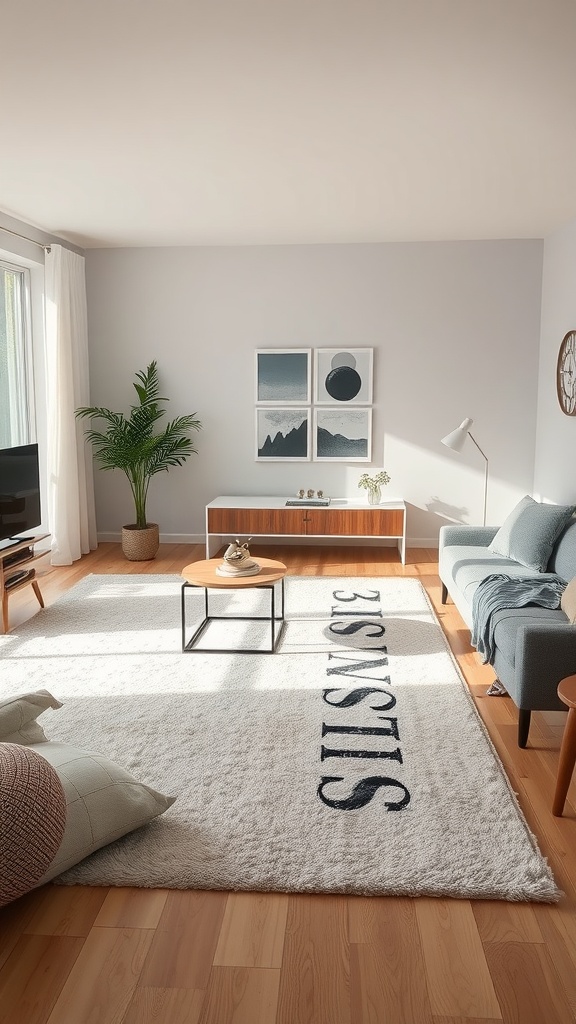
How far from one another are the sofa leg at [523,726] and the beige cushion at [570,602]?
454 mm

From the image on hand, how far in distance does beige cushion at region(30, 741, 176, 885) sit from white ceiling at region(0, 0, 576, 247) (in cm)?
237

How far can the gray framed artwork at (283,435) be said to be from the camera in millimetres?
6801

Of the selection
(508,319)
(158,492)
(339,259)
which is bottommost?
(158,492)

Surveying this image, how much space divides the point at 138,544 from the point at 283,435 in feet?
5.03

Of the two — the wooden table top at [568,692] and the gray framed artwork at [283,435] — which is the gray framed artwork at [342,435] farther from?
the wooden table top at [568,692]

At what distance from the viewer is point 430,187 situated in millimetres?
4738

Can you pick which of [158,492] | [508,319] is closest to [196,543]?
[158,492]

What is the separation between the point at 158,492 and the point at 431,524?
239cm

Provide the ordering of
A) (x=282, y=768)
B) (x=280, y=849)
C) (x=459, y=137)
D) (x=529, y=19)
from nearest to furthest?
(x=280, y=849), (x=529, y=19), (x=282, y=768), (x=459, y=137)

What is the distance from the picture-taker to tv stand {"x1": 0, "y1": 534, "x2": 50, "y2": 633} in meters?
4.54

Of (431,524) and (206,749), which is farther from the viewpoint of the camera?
(431,524)

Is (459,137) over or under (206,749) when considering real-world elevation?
over

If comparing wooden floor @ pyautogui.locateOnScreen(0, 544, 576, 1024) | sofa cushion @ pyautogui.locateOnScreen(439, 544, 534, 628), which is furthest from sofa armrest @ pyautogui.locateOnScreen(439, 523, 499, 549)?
wooden floor @ pyautogui.locateOnScreen(0, 544, 576, 1024)

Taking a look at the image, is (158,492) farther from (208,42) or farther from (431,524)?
(208,42)
